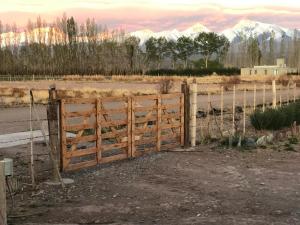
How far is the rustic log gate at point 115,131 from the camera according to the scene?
10617 mm

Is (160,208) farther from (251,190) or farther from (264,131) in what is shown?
(264,131)

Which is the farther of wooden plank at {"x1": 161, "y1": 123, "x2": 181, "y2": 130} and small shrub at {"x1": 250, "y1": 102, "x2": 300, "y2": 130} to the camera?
small shrub at {"x1": 250, "y1": 102, "x2": 300, "y2": 130}

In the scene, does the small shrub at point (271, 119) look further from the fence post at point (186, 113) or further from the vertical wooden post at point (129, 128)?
the vertical wooden post at point (129, 128)

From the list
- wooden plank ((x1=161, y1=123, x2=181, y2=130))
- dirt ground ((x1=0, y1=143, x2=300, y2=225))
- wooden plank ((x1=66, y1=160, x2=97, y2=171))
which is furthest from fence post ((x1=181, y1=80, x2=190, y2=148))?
wooden plank ((x1=66, y1=160, x2=97, y2=171))

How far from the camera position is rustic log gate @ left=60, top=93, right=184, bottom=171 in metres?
10.6

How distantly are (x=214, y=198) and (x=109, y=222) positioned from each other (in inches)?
87.5

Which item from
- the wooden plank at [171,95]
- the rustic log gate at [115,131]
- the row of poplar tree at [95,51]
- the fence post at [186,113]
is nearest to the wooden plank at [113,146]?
the rustic log gate at [115,131]

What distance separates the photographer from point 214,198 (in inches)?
348

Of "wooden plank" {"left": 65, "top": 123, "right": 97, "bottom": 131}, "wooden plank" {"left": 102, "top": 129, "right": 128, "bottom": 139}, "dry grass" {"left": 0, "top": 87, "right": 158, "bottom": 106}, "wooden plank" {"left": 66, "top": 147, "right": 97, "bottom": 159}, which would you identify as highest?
"wooden plank" {"left": 65, "top": 123, "right": 97, "bottom": 131}

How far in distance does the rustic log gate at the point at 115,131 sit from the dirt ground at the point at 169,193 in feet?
1.18

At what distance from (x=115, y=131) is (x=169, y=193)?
3.27 m

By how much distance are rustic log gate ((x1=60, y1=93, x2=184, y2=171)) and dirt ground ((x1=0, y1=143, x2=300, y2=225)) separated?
0.36m

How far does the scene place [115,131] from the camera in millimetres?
12047

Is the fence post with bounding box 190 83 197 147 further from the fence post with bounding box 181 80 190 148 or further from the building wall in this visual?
the building wall
